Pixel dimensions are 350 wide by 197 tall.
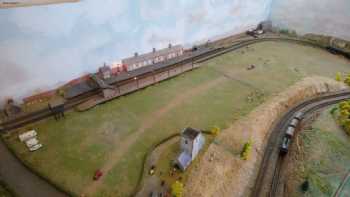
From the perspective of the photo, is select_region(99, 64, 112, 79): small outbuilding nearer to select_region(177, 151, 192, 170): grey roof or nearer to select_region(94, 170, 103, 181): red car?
select_region(94, 170, 103, 181): red car

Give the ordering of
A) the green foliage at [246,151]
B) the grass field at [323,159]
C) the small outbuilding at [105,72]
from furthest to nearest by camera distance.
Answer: the small outbuilding at [105,72] → the green foliage at [246,151] → the grass field at [323,159]

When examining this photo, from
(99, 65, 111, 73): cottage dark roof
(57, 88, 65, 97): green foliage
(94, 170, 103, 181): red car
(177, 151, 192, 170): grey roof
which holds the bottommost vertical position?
(94, 170, 103, 181): red car

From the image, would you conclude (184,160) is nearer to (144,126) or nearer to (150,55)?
(144,126)

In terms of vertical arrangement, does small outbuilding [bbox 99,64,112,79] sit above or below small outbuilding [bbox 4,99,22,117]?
above

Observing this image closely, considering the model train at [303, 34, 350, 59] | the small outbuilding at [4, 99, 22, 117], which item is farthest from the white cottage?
the model train at [303, 34, 350, 59]

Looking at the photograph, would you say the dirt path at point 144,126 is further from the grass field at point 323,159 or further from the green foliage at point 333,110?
the green foliage at point 333,110

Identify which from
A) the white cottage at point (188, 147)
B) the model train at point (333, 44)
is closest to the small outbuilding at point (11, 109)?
the white cottage at point (188, 147)

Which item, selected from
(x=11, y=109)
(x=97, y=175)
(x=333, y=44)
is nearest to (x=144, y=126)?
(x=97, y=175)
